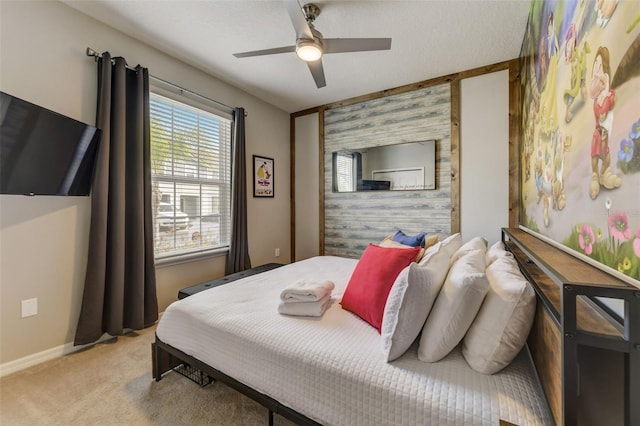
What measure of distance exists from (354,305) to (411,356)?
452 mm

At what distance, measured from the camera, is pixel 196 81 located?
3.09 m

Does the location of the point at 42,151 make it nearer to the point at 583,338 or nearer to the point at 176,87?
the point at 176,87

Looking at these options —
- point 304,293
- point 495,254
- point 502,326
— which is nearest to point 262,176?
point 304,293

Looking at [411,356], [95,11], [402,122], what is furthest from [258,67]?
[411,356]

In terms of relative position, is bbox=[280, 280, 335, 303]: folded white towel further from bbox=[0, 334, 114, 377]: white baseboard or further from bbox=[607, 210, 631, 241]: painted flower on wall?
bbox=[0, 334, 114, 377]: white baseboard

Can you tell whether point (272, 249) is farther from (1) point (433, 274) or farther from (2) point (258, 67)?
(1) point (433, 274)

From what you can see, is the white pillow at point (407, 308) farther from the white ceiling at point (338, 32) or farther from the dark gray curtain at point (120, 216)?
the dark gray curtain at point (120, 216)

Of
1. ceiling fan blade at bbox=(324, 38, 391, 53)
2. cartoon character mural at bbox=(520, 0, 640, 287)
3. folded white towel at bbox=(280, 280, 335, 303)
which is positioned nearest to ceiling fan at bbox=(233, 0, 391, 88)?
ceiling fan blade at bbox=(324, 38, 391, 53)

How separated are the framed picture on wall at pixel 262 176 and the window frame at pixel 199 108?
1.46ft

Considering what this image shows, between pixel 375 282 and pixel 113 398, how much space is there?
5.58 feet

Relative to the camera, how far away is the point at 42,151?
183cm

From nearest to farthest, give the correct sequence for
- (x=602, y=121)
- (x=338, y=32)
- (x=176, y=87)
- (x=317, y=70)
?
1. (x=602, y=121)
2. (x=317, y=70)
3. (x=338, y=32)
4. (x=176, y=87)

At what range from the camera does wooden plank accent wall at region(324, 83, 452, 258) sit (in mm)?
3285

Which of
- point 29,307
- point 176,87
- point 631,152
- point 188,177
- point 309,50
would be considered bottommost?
point 29,307
